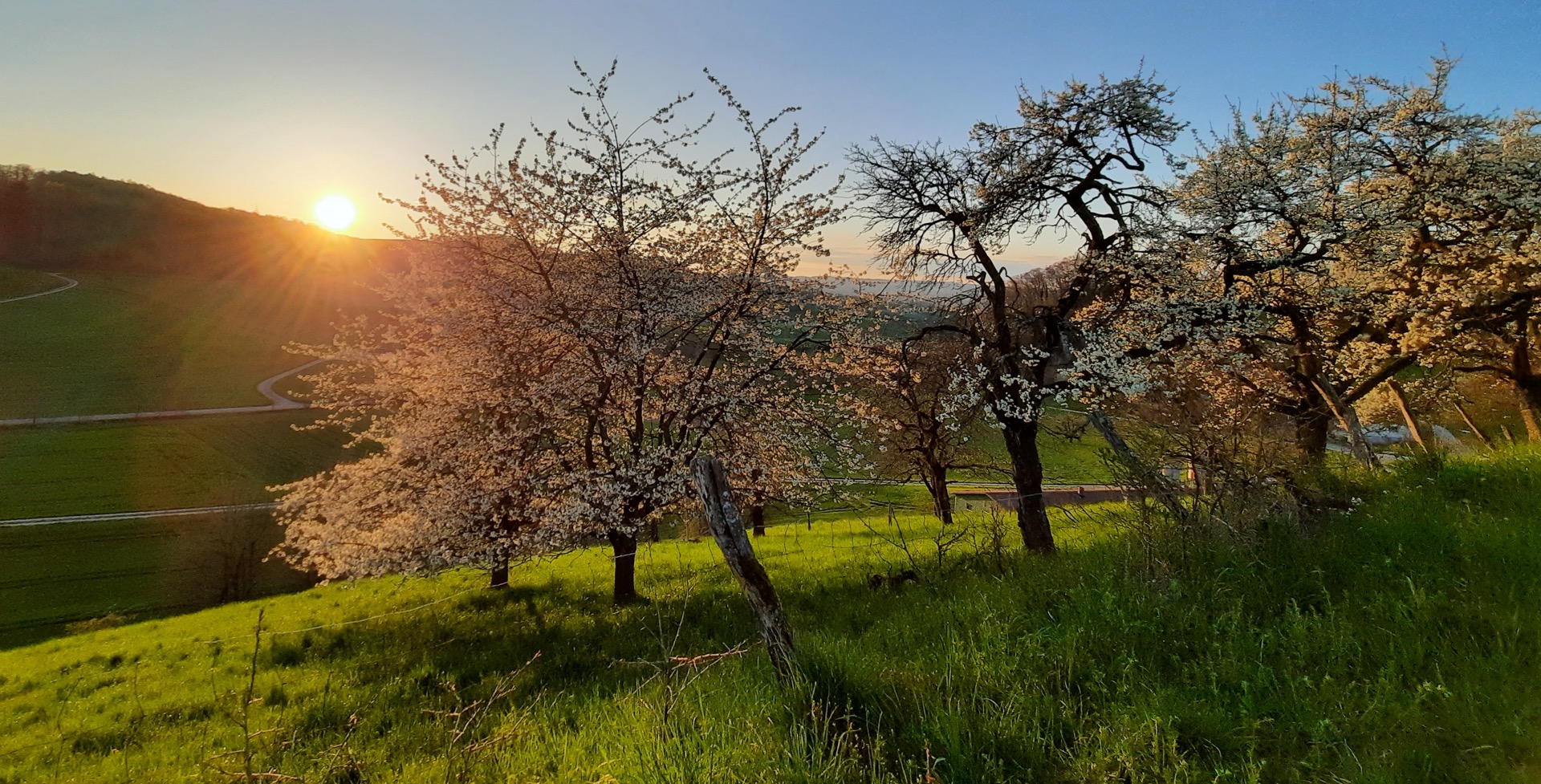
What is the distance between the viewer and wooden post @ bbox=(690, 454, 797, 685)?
512 centimetres

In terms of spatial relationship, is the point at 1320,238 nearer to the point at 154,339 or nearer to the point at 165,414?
the point at 165,414

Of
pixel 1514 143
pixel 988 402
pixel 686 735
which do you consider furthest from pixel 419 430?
pixel 1514 143

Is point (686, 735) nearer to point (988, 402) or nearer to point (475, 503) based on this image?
point (475, 503)

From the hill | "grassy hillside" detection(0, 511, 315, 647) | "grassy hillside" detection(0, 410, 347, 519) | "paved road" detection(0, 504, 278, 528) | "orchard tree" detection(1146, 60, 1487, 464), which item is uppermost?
the hill

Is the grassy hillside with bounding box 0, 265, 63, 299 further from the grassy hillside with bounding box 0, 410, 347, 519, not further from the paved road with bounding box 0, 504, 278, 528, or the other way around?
the paved road with bounding box 0, 504, 278, 528

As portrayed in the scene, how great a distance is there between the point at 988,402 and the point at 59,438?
86.2 m

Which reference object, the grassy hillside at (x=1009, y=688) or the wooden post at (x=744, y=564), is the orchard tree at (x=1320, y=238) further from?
the wooden post at (x=744, y=564)

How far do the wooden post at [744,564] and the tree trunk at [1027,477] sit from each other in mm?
7939

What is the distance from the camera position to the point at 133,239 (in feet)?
347

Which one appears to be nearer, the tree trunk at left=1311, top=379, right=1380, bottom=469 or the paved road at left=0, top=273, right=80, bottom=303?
the tree trunk at left=1311, top=379, right=1380, bottom=469

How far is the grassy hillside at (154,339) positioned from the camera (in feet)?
216

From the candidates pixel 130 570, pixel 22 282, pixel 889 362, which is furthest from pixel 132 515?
pixel 22 282

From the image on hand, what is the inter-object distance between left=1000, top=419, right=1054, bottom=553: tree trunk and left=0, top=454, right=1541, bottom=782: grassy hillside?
2.18m

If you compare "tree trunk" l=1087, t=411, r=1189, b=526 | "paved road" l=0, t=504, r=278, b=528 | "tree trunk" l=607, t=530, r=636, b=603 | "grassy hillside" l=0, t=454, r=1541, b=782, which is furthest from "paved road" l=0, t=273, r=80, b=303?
"tree trunk" l=1087, t=411, r=1189, b=526
